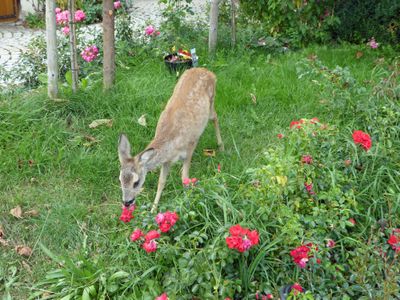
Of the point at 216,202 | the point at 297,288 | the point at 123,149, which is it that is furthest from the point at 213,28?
the point at 297,288

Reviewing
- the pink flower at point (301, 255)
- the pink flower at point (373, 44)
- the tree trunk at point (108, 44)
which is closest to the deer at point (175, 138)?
the pink flower at point (301, 255)

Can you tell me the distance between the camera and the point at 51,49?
21.7ft

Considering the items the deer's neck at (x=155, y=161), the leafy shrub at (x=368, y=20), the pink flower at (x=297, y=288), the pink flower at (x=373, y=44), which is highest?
the leafy shrub at (x=368, y=20)

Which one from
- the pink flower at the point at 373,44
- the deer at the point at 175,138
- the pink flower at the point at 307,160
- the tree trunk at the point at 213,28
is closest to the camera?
the pink flower at the point at 307,160

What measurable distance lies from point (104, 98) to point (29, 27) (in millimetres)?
6947

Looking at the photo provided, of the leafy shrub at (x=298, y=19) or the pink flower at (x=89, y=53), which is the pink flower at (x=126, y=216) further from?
the leafy shrub at (x=298, y=19)

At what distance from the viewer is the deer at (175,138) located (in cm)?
Result: 475

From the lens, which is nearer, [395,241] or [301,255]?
[301,255]

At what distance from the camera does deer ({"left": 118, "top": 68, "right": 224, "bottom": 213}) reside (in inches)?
187

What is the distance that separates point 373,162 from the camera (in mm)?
4777

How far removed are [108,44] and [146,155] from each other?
8.64 feet

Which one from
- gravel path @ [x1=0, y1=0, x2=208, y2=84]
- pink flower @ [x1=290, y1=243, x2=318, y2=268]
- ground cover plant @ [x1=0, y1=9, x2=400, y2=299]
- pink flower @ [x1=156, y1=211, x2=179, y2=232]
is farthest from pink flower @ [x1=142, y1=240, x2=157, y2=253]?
gravel path @ [x1=0, y1=0, x2=208, y2=84]

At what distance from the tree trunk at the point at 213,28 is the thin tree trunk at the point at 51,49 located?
287cm

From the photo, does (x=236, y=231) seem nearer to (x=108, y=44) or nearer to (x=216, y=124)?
(x=216, y=124)
